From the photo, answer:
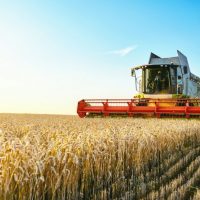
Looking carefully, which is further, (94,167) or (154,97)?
(154,97)

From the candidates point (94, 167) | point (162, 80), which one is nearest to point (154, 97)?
point (162, 80)

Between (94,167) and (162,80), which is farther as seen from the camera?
(162,80)

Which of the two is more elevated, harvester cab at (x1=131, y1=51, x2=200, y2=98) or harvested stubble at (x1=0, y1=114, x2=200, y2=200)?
harvester cab at (x1=131, y1=51, x2=200, y2=98)

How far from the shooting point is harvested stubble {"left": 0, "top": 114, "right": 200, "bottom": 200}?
2.65 meters

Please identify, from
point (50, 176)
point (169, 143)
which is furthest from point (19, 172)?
point (169, 143)

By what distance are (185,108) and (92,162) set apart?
10742mm

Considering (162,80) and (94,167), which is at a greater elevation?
(162,80)

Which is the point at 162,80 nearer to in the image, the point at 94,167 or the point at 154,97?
the point at 154,97

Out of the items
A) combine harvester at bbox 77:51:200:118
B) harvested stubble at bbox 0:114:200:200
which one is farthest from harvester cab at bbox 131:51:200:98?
harvested stubble at bbox 0:114:200:200

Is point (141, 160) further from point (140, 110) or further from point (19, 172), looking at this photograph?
point (140, 110)

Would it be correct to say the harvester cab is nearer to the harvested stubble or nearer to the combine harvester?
the combine harvester

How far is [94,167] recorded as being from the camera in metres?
3.79

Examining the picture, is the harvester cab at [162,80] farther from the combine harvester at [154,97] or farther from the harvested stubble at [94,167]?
the harvested stubble at [94,167]

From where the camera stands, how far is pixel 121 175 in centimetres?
415
